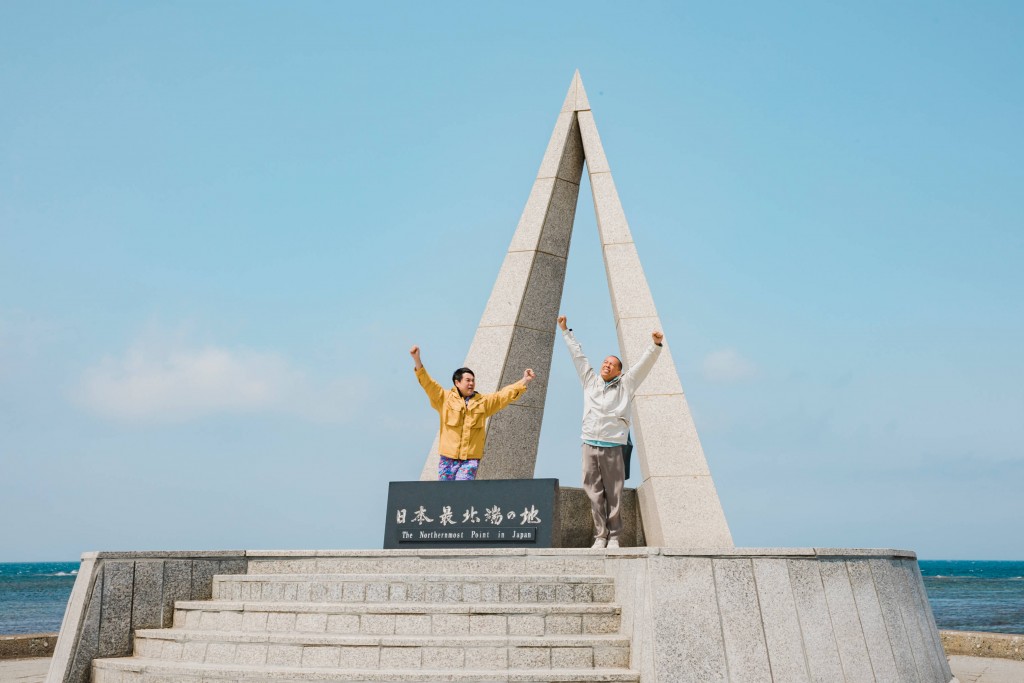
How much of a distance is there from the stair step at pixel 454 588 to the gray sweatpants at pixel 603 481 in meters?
1.60

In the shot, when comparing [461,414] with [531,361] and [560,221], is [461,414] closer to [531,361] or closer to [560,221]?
[531,361]

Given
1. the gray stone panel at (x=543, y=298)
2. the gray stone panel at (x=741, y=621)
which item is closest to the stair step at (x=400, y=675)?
the gray stone panel at (x=741, y=621)

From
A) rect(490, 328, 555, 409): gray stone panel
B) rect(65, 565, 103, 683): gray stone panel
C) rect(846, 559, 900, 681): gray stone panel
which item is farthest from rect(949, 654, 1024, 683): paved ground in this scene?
rect(65, 565, 103, 683): gray stone panel

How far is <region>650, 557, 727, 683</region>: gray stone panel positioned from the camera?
6527 mm

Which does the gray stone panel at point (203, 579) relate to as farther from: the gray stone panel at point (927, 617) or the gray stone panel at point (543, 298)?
the gray stone panel at point (927, 617)

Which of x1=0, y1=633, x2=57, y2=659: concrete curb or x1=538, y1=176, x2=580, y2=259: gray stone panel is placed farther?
x1=538, y1=176, x2=580, y2=259: gray stone panel

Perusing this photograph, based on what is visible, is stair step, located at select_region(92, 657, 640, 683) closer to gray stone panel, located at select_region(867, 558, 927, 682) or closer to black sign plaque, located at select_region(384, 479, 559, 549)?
gray stone panel, located at select_region(867, 558, 927, 682)

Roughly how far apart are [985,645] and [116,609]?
10.8 m

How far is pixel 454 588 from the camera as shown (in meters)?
7.65

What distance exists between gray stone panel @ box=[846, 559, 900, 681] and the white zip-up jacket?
2698 mm

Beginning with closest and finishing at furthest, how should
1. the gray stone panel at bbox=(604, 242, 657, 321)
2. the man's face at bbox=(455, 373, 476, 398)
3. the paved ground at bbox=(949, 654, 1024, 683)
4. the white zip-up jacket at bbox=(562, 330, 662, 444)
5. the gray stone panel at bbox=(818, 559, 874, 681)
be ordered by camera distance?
1. the gray stone panel at bbox=(818, 559, 874, 681)
2. the white zip-up jacket at bbox=(562, 330, 662, 444)
3. the paved ground at bbox=(949, 654, 1024, 683)
4. the man's face at bbox=(455, 373, 476, 398)
5. the gray stone panel at bbox=(604, 242, 657, 321)

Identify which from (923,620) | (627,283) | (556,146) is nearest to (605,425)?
(923,620)

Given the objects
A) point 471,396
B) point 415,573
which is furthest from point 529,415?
point 415,573

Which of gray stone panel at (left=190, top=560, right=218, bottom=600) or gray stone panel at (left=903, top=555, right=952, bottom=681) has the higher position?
gray stone panel at (left=190, top=560, right=218, bottom=600)
